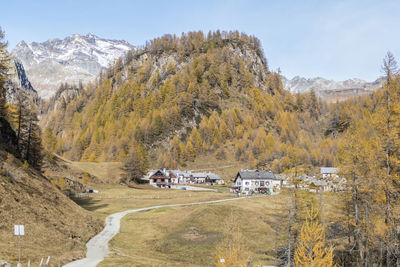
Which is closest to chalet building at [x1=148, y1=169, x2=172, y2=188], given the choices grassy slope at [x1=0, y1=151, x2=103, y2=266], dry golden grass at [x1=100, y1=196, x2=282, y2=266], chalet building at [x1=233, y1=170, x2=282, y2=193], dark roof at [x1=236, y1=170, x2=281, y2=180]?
chalet building at [x1=233, y1=170, x2=282, y2=193]

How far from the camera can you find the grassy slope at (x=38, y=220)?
26484 mm

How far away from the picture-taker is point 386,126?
21.3 meters

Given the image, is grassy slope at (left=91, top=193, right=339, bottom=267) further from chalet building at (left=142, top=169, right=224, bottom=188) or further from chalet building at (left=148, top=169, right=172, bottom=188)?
chalet building at (left=142, top=169, right=224, bottom=188)

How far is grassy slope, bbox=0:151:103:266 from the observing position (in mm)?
26484

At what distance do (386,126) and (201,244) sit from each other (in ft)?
97.6

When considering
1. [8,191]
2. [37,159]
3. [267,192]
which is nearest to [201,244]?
[8,191]

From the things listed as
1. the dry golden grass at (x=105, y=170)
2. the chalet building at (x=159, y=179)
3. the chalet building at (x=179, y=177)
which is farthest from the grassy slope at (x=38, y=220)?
the chalet building at (x=179, y=177)

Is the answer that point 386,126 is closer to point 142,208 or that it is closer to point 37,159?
point 142,208

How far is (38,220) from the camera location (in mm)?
33750

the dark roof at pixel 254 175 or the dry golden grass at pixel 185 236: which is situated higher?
the dark roof at pixel 254 175

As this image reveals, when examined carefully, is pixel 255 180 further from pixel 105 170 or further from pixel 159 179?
pixel 105 170

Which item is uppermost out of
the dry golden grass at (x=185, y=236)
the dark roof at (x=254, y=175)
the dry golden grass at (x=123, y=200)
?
the dark roof at (x=254, y=175)

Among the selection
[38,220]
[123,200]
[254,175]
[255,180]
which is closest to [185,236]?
[38,220]

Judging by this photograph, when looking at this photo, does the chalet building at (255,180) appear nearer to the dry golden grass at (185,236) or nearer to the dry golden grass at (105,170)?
the dry golden grass at (105,170)
